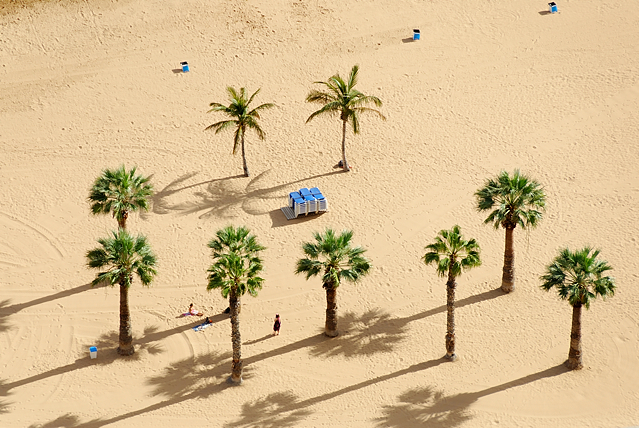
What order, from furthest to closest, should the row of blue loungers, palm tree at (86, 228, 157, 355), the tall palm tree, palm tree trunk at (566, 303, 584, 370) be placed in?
the row of blue loungers
palm tree trunk at (566, 303, 584, 370)
palm tree at (86, 228, 157, 355)
the tall palm tree

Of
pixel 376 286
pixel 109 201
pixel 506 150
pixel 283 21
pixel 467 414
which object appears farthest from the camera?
pixel 283 21

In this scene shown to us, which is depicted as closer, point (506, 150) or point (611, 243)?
point (611, 243)

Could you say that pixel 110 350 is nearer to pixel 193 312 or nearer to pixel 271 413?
pixel 193 312

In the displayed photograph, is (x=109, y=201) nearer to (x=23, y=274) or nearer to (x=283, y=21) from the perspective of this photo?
(x=23, y=274)

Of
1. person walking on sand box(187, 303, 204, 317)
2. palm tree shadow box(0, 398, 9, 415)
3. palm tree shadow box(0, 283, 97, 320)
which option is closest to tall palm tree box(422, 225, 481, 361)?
person walking on sand box(187, 303, 204, 317)

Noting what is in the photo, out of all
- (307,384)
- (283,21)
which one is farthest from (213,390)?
(283,21)

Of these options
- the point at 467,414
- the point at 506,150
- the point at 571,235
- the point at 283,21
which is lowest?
the point at 467,414

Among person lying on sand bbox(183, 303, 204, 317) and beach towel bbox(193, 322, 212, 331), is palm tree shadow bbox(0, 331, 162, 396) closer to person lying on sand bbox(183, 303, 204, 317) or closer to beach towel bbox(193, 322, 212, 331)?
beach towel bbox(193, 322, 212, 331)

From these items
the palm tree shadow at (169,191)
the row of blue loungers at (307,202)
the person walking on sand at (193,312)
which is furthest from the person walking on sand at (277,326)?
the palm tree shadow at (169,191)
